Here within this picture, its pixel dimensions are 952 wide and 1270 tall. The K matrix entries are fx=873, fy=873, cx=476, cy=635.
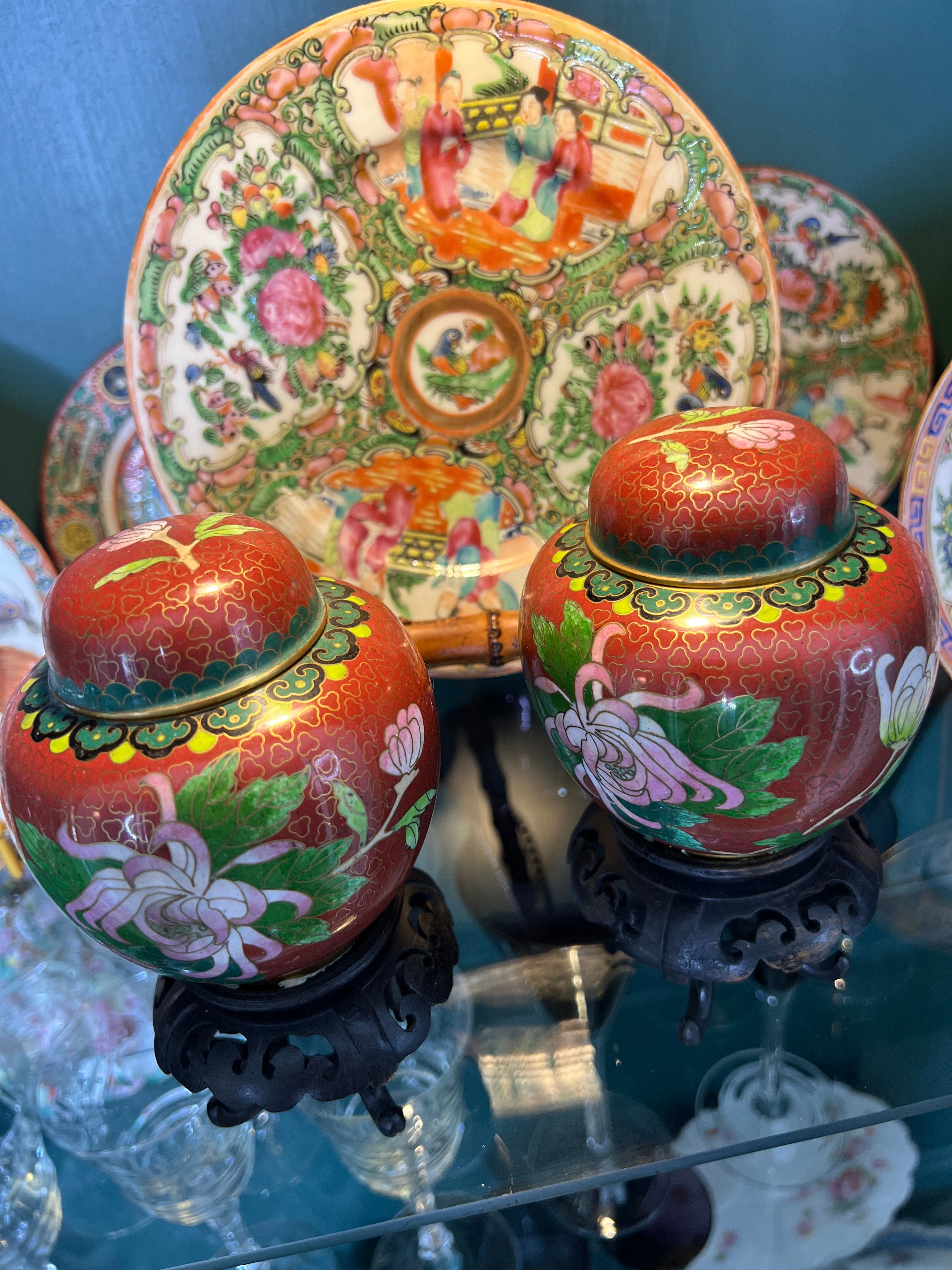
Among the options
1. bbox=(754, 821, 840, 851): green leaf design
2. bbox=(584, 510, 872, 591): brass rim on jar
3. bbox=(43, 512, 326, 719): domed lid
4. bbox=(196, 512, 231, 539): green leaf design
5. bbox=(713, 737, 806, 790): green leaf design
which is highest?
bbox=(196, 512, 231, 539): green leaf design

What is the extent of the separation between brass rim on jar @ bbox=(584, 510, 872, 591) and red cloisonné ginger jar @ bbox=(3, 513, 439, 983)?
151mm

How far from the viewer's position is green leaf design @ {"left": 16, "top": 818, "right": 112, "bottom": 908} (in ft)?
1.46

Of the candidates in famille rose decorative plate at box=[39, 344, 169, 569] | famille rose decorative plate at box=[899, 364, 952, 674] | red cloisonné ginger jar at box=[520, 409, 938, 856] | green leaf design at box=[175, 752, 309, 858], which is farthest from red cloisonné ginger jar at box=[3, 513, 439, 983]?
famille rose decorative plate at box=[899, 364, 952, 674]

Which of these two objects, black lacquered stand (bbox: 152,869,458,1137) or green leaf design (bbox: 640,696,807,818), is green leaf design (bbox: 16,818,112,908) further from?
green leaf design (bbox: 640,696,807,818)

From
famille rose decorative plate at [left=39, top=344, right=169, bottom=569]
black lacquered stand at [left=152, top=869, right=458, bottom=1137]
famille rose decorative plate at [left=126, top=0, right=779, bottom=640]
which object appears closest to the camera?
black lacquered stand at [left=152, top=869, right=458, bottom=1137]

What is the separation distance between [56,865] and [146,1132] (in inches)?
11.4

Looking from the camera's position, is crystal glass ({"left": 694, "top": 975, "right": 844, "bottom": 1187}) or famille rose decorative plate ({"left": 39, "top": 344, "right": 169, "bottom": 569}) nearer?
crystal glass ({"left": 694, "top": 975, "right": 844, "bottom": 1187})

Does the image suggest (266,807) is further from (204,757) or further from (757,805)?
(757,805)

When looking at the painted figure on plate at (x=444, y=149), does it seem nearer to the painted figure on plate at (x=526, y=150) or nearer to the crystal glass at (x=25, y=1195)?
the painted figure on plate at (x=526, y=150)

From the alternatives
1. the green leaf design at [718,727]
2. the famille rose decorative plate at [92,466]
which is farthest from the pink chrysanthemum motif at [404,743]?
the famille rose decorative plate at [92,466]

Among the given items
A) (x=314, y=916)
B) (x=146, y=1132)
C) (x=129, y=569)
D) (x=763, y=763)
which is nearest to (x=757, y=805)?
(x=763, y=763)

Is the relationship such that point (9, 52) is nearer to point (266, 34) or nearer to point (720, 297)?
point (266, 34)

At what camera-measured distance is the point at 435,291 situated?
77 centimetres

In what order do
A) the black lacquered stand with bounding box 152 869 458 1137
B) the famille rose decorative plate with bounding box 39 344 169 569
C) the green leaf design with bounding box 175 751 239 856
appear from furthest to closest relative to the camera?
the famille rose decorative plate with bounding box 39 344 169 569 < the black lacquered stand with bounding box 152 869 458 1137 < the green leaf design with bounding box 175 751 239 856
